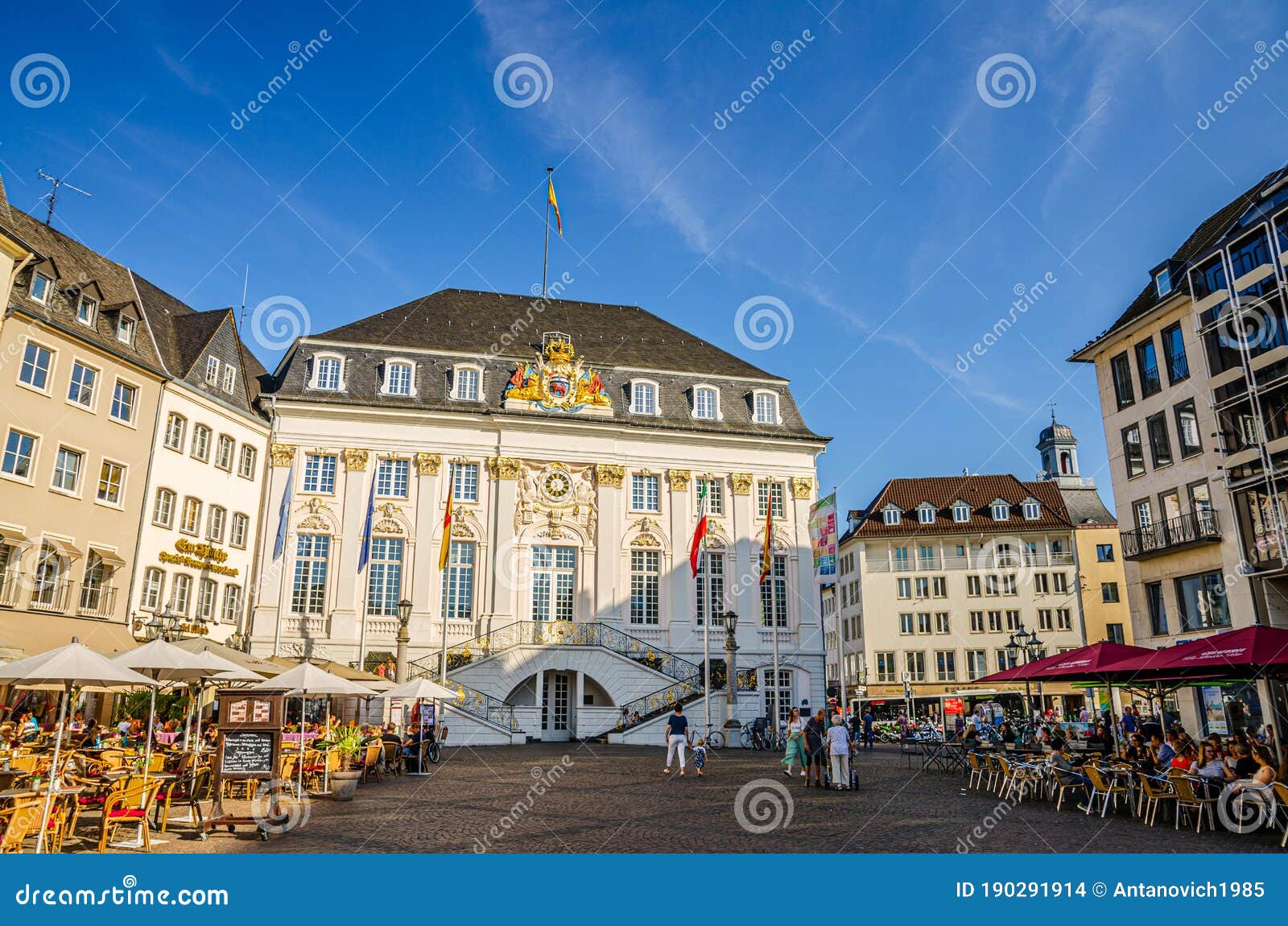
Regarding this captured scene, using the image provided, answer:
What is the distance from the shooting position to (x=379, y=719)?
→ 33.9 m

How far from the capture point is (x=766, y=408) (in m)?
43.5

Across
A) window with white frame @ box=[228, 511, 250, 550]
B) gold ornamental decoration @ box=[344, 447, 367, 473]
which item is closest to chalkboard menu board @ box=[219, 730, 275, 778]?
window with white frame @ box=[228, 511, 250, 550]

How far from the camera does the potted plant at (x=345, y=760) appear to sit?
1622 centimetres

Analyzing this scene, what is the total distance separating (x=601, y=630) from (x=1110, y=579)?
135ft

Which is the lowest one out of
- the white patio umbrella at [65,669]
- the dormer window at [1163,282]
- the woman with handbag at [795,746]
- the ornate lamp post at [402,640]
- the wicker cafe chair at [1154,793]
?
the wicker cafe chair at [1154,793]

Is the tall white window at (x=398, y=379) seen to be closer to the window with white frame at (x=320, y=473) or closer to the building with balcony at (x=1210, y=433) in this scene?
the window with white frame at (x=320, y=473)

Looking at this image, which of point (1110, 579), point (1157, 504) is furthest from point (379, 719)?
point (1110, 579)

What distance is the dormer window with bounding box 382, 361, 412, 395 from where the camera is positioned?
39.2 meters

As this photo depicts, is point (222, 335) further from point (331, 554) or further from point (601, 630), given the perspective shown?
point (601, 630)

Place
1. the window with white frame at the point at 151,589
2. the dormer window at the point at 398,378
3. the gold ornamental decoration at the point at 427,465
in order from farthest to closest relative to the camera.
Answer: the dormer window at the point at 398,378 → the gold ornamental decoration at the point at 427,465 → the window with white frame at the point at 151,589

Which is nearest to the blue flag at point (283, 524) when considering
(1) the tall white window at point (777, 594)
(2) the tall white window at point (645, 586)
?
(2) the tall white window at point (645, 586)

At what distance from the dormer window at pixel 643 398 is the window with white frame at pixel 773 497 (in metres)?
5.89

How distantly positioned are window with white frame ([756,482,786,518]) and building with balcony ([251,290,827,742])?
83 millimetres

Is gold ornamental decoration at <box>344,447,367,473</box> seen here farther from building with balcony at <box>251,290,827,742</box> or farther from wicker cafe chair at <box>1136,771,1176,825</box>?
wicker cafe chair at <box>1136,771,1176,825</box>
